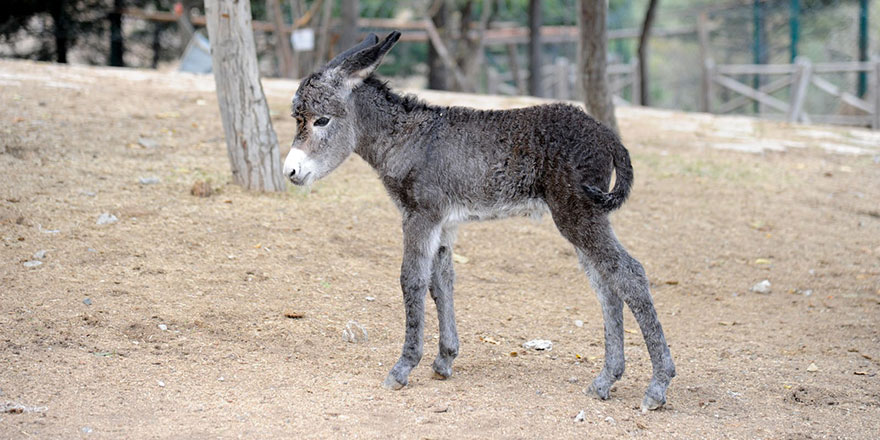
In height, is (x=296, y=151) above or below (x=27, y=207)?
above

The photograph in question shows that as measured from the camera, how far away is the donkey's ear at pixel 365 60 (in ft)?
16.0

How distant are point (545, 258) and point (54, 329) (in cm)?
457

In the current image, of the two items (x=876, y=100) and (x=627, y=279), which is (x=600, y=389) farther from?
(x=876, y=100)

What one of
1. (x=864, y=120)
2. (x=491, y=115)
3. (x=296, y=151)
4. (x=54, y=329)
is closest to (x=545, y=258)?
(x=491, y=115)

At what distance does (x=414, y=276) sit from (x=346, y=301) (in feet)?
5.15

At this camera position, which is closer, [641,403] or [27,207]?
[641,403]

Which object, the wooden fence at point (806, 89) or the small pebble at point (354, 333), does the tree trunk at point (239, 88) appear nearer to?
the small pebble at point (354, 333)

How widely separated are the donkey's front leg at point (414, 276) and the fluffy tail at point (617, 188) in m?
Result: 1.01

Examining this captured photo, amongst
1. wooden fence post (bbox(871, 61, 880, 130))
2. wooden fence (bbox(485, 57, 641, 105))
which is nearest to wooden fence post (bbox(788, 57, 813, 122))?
wooden fence post (bbox(871, 61, 880, 130))

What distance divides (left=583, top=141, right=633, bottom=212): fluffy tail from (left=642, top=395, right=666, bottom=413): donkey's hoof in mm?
1145

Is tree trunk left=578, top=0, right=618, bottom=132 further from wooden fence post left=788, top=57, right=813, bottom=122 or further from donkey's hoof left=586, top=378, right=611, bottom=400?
wooden fence post left=788, top=57, right=813, bottom=122

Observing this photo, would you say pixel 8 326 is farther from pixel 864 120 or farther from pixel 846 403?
pixel 864 120

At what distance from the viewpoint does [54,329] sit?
16.9 feet

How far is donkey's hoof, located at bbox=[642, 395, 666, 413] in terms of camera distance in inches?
180
